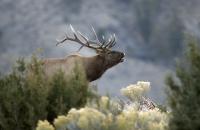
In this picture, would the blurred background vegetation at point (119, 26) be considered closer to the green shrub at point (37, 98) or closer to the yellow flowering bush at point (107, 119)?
the green shrub at point (37, 98)

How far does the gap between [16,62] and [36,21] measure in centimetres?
8455

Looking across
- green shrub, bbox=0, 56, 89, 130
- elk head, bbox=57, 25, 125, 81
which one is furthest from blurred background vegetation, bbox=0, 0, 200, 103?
green shrub, bbox=0, 56, 89, 130

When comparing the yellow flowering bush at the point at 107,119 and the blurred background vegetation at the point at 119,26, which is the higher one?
the blurred background vegetation at the point at 119,26

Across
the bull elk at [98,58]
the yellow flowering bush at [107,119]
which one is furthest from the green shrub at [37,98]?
the bull elk at [98,58]

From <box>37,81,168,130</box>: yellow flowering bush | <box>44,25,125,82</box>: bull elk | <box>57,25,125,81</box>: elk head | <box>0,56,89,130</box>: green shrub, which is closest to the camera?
<box>37,81,168,130</box>: yellow flowering bush

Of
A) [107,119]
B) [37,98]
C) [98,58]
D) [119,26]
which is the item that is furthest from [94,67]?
[119,26]

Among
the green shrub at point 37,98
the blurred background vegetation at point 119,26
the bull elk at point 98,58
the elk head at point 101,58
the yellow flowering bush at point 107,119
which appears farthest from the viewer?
the blurred background vegetation at point 119,26

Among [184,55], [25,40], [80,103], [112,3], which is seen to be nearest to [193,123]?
[184,55]

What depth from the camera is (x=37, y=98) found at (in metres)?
12.1

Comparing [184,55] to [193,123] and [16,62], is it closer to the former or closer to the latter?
[193,123]

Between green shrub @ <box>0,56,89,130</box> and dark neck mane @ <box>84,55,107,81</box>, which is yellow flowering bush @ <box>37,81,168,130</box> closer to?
green shrub @ <box>0,56,89,130</box>

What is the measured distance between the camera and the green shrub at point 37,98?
12.0 meters

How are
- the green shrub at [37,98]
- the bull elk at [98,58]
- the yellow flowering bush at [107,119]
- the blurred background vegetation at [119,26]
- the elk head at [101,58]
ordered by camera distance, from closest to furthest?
1. the yellow flowering bush at [107,119]
2. the green shrub at [37,98]
3. the bull elk at [98,58]
4. the elk head at [101,58]
5. the blurred background vegetation at [119,26]

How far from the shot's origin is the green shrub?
12.0 meters
